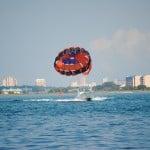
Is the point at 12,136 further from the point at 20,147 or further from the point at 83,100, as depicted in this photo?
the point at 83,100

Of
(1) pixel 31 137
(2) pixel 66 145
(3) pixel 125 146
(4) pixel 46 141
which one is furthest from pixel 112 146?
(1) pixel 31 137

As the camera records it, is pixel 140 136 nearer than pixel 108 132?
Yes

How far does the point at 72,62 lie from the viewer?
93.9m

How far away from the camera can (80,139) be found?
3500 centimetres

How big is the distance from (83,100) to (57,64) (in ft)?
84.3

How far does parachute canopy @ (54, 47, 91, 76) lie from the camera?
307 feet

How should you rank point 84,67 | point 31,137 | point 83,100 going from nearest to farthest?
1. point 31,137
2. point 84,67
3. point 83,100

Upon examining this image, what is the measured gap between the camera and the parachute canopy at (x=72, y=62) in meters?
93.5

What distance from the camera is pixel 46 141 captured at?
34156 mm

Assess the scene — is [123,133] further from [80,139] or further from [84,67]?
[84,67]

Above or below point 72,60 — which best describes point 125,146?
below

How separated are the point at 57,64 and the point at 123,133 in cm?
5736

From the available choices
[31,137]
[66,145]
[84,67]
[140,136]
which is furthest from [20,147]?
[84,67]

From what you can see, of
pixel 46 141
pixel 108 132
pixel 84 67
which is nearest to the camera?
pixel 46 141
